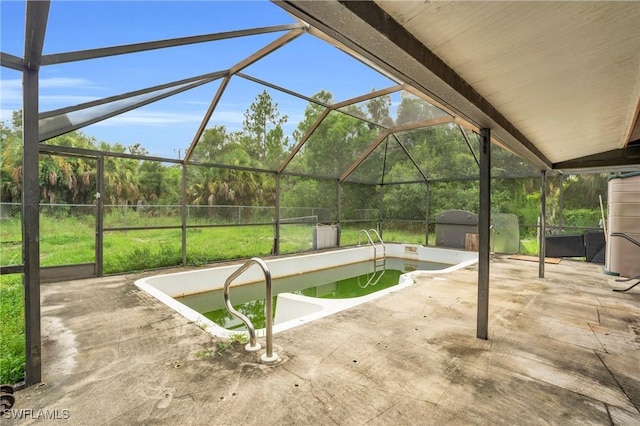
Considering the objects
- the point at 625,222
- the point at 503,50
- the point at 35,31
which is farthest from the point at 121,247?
the point at 625,222

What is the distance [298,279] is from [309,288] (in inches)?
24.7

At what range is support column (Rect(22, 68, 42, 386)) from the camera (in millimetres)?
1970

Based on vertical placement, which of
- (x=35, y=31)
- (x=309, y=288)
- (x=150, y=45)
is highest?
(x=150, y=45)

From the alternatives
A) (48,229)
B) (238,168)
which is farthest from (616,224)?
(48,229)

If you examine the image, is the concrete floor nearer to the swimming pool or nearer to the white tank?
the swimming pool

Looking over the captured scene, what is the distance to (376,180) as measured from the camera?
1019cm

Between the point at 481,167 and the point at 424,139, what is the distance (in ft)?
19.0

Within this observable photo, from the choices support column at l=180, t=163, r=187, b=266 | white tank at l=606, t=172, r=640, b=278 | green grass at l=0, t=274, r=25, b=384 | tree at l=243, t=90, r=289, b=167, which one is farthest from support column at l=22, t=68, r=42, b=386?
white tank at l=606, t=172, r=640, b=278

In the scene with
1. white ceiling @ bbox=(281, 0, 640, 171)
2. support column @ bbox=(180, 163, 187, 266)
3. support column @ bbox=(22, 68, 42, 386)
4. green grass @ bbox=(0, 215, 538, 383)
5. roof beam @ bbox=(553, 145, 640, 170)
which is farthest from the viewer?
support column @ bbox=(180, 163, 187, 266)

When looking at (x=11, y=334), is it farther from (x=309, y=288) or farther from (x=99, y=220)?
(x=309, y=288)

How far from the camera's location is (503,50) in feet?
5.21

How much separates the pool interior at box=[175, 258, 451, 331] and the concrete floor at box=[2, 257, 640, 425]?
1.16m

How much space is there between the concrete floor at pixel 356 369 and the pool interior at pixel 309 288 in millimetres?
1159

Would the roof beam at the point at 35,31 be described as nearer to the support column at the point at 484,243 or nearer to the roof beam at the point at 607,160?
the support column at the point at 484,243
